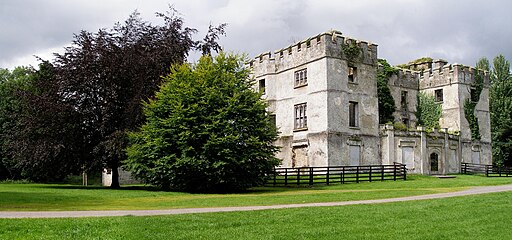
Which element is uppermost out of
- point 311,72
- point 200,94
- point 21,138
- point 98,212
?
point 311,72

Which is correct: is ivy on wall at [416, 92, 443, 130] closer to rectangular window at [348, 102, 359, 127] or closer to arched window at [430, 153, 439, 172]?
arched window at [430, 153, 439, 172]

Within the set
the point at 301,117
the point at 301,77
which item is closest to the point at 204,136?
the point at 301,117

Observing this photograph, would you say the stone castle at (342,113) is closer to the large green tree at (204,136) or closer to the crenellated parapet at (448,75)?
the crenellated parapet at (448,75)

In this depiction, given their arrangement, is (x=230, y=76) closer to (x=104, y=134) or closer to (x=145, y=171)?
(x=145, y=171)

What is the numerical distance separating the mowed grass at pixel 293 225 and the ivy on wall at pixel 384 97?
29.0 meters

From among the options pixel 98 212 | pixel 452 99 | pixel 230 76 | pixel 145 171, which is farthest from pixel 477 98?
pixel 98 212

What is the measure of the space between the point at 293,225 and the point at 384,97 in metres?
33.2

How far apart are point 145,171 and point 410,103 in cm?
2783

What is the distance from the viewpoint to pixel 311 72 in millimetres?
37844

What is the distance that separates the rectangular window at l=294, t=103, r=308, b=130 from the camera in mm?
38281

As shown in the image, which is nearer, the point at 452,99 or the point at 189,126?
the point at 189,126

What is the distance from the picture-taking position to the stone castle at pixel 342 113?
36625 millimetres

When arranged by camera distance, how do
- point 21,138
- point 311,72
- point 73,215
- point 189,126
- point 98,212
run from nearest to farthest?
point 73,215, point 98,212, point 189,126, point 21,138, point 311,72

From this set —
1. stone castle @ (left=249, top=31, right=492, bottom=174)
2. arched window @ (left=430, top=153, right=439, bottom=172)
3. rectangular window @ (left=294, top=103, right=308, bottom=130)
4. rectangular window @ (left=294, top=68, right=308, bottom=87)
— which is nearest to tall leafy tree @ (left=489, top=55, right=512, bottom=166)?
stone castle @ (left=249, top=31, right=492, bottom=174)
